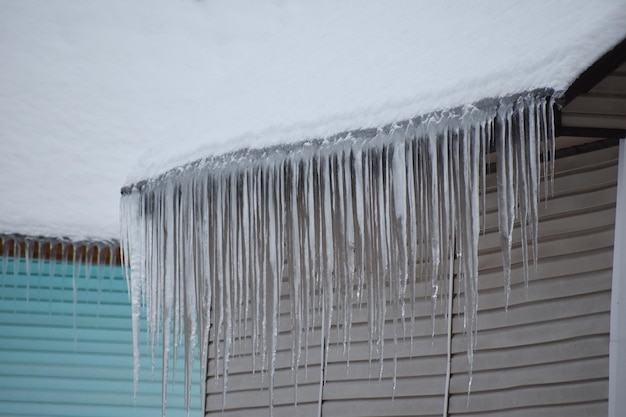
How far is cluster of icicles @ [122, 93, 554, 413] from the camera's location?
13.9 feet

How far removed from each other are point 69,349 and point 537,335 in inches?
204

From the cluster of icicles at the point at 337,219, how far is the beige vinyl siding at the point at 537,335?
138mm

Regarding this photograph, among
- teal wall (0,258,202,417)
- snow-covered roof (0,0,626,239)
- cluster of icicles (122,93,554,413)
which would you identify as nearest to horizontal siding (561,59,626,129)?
cluster of icicles (122,93,554,413)

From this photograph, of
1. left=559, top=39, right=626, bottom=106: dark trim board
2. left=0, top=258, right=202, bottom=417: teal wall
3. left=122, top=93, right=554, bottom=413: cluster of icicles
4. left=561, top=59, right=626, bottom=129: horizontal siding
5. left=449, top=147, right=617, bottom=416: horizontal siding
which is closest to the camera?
left=559, top=39, right=626, bottom=106: dark trim board

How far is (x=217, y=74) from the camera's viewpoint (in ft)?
33.1

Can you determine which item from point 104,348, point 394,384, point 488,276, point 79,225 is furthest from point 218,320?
point 104,348

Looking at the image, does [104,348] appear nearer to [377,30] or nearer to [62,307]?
[62,307]

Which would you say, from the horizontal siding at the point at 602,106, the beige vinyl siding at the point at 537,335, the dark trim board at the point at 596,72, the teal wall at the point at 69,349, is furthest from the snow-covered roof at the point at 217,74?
the teal wall at the point at 69,349

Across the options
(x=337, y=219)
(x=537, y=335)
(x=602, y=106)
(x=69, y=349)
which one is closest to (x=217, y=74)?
(x=69, y=349)

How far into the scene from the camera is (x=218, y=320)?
18.3ft

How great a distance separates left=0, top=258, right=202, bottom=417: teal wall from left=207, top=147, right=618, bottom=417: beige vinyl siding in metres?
3.57

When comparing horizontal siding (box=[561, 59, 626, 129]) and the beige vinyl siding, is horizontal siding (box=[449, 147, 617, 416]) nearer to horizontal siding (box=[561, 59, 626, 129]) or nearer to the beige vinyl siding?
the beige vinyl siding

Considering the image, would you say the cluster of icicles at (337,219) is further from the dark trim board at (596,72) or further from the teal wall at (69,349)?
the teal wall at (69,349)

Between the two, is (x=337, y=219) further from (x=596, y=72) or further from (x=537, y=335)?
(x=596, y=72)
